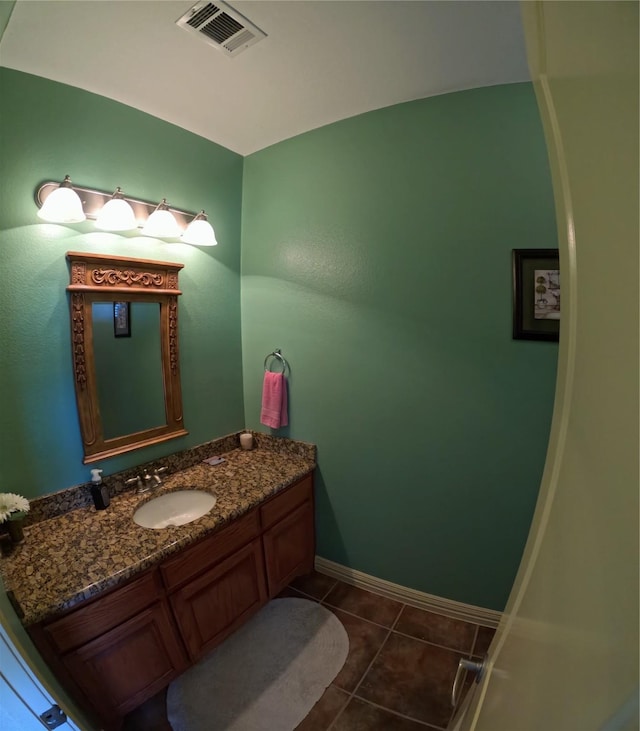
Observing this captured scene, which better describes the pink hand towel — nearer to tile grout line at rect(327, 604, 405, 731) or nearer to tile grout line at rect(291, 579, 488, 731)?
tile grout line at rect(291, 579, 488, 731)

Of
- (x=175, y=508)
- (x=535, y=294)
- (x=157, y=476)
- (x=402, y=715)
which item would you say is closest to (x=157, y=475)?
(x=157, y=476)

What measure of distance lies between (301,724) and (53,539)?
1.26m

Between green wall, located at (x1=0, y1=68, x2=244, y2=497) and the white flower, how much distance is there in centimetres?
14

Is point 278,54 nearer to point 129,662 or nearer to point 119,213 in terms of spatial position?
point 119,213

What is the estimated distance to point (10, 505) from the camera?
111cm

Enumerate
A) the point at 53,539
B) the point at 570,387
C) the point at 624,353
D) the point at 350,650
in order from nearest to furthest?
the point at 624,353 < the point at 570,387 < the point at 53,539 < the point at 350,650

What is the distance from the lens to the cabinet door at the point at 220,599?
50.1 inches

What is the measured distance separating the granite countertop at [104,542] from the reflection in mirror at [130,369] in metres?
0.37

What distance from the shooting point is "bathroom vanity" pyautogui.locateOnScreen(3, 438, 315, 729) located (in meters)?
1.00

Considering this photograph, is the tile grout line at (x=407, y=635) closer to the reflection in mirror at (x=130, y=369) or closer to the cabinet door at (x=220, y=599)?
the cabinet door at (x=220, y=599)

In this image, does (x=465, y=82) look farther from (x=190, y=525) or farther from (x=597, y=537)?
(x=190, y=525)

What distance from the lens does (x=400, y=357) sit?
1.60 m

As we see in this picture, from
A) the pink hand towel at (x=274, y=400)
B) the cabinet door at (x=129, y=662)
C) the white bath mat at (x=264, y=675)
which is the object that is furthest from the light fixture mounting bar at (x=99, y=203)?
the white bath mat at (x=264, y=675)

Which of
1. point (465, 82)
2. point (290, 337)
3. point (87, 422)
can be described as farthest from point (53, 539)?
point (465, 82)
